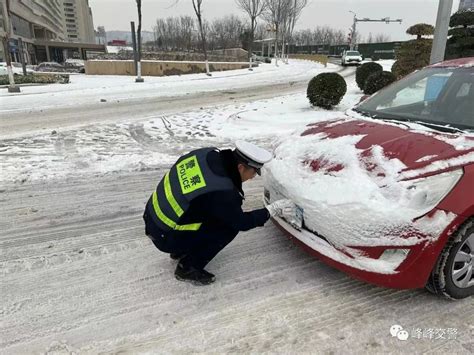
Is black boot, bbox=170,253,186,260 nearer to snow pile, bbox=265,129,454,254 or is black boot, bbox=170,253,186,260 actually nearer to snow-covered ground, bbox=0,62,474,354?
snow-covered ground, bbox=0,62,474,354

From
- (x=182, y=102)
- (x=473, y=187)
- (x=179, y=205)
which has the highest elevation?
(x=473, y=187)

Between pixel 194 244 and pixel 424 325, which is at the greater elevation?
pixel 194 244

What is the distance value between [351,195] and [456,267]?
805 millimetres

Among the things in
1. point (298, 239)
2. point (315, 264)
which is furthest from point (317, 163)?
point (315, 264)

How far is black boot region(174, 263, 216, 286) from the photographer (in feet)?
9.53

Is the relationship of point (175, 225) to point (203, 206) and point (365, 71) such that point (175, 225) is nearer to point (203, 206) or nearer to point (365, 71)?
point (203, 206)

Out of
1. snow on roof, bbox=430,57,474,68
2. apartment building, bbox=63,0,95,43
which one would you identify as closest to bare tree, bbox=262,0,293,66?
snow on roof, bbox=430,57,474,68

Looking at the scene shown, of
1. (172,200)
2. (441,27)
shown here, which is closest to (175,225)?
(172,200)

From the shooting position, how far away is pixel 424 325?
247cm

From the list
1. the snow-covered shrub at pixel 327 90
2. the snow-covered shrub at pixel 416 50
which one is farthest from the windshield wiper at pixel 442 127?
the snow-covered shrub at pixel 416 50

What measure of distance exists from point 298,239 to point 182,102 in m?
10.5

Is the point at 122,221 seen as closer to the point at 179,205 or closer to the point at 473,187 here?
the point at 179,205

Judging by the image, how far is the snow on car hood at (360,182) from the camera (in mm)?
2373

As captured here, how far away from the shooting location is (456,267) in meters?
2.54
